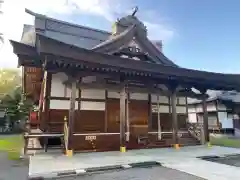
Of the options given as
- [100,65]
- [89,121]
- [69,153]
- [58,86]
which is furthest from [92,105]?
[69,153]

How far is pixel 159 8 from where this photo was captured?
34.4ft

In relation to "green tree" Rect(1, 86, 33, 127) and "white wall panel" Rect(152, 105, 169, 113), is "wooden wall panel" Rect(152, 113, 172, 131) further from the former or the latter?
"green tree" Rect(1, 86, 33, 127)

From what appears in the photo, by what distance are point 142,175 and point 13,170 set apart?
315 centimetres

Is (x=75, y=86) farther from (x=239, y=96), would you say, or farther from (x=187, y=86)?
(x=239, y=96)

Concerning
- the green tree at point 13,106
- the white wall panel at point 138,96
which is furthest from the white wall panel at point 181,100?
the green tree at point 13,106

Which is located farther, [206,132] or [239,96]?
[239,96]

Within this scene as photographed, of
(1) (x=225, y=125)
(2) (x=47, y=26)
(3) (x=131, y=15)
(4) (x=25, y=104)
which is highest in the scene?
(3) (x=131, y=15)

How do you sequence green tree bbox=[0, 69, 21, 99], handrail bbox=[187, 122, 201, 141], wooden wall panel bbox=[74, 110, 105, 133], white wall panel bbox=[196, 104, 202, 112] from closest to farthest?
1. wooden wall panel bbox=[74, 110, 105, 133]
2. handrail bbox=[187, 122, 201, 141]
3. white wall panel bbox=[196, 104, 202, 112]
4. green tree bbox=[0, 69, 21, 99]

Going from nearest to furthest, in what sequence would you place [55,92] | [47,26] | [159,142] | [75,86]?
1. [75,86]
2. [55,92]
3. [159,142]
4. [47,26]

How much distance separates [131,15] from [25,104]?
1487 centimetres

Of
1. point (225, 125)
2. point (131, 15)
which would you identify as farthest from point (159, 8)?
point (225, 125)

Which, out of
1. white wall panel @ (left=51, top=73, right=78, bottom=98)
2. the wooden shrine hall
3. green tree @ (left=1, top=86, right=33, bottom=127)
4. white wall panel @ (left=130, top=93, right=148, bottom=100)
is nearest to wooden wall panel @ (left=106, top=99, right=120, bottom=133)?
the wooden shrine hall

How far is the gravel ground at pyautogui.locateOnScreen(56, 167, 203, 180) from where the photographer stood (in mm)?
4203

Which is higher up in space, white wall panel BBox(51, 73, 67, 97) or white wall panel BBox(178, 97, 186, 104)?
white wall panel BBox(51, 73, 67, 97)
